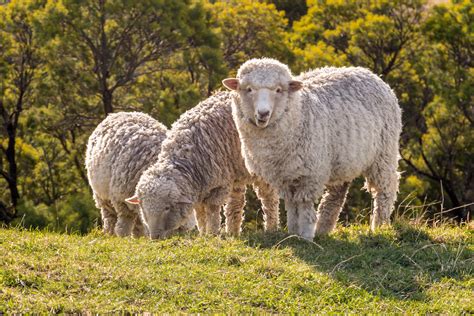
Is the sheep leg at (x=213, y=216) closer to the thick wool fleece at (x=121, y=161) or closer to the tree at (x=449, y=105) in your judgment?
the thick wool fleece at (x=121, y=161)

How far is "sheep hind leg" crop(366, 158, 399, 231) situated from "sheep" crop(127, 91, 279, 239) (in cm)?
144

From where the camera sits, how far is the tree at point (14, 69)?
24.1 metres

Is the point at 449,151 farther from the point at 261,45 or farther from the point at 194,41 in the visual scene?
the point at 194,41

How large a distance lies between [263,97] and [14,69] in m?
18.2

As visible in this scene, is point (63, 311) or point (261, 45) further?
point (261, 45)

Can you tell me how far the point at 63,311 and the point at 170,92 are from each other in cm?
1711

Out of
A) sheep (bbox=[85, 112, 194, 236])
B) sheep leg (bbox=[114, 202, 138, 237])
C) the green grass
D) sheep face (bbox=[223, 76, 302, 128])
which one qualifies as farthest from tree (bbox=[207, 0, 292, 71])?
the green grass

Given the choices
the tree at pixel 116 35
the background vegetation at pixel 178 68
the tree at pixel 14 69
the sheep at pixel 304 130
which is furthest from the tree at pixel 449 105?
the sheep at pixel 304 130

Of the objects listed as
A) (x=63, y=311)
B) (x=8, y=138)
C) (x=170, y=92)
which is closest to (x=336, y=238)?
(x=63, y=311)

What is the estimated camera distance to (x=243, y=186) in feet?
34.0

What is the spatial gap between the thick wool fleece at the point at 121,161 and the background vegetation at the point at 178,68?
28.2ft

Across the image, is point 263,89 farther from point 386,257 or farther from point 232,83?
point 386,257

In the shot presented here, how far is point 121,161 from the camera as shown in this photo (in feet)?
34.8

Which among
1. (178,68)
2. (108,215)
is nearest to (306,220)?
(108,215)
